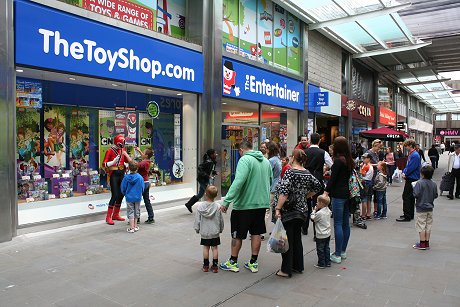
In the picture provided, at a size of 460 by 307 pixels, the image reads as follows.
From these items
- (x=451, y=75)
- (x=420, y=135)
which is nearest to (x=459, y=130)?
(x=420, y=135)

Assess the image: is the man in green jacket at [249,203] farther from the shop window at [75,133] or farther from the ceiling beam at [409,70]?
the ceiling beam at [409,70]

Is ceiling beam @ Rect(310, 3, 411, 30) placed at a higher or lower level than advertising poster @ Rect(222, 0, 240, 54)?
higher

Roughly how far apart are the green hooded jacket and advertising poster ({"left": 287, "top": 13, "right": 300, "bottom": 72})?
34.9 feet

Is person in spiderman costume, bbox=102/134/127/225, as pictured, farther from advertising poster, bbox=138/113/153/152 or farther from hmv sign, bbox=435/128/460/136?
hmv sign, bbox=435/128/460/136

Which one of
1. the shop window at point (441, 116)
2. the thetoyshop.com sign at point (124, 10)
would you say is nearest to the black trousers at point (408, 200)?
the thetoyshop.com sign at point (124, 10)

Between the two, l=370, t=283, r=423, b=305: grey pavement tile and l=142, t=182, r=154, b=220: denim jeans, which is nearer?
l=370, t=283, r=423, b=305: grey pavement tile

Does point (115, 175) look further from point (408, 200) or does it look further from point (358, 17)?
point (358, 17)

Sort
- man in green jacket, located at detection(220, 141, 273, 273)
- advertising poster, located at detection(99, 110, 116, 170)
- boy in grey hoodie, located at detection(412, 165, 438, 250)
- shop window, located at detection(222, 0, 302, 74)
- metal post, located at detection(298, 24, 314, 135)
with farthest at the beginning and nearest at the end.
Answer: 1. metal post, located at detection(298, 24, 314, 135)
2. shop window, located at detection(222, 0, 302, 74)
3. advertising poster, located at detection(99, 110, 116, 170)
4. boy in grey hoodie, located at detection(412, 165, 438, 250)
5. man in green jacket, located at detection(220, 141, 273, 273)

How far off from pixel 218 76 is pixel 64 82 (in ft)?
13.3

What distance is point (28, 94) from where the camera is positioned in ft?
22.8

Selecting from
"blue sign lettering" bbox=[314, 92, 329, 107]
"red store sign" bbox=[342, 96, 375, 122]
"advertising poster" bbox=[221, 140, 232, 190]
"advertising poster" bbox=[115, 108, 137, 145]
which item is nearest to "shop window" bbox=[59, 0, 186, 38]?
"advertising poster" bbox=[115, 108, 137, 145]

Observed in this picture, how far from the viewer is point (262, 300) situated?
12.7 ft

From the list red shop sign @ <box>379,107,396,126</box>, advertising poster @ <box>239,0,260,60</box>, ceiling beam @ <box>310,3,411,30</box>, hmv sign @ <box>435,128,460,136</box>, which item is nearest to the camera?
advertising poster @ <box>239,0,260,60</box>

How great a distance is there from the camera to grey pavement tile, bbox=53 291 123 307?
3.74 metres
